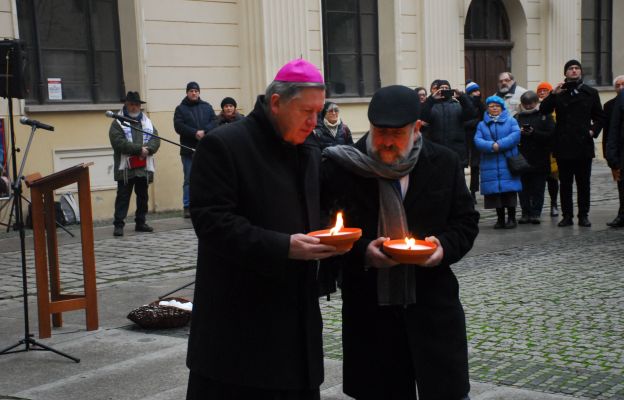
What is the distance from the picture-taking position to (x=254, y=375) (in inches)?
126

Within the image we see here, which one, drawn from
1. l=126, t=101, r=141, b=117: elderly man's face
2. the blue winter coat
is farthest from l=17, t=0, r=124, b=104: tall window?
the blue winter coat

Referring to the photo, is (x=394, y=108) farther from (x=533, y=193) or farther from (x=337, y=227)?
(x=533, y=193)

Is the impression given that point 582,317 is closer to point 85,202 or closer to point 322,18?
point 85,202

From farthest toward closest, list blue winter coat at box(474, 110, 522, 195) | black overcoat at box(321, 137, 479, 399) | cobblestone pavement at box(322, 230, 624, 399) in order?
blue winter coat at box(474, 110, 522, 195) < cobblestone pavement at box(322, 230, 624, 399) < black overcoat at box(321, 137, 479, 399)

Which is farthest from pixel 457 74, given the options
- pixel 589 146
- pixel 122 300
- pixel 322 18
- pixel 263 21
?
pixel 122 300

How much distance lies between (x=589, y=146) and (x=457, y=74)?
296 inches

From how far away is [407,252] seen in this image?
3.24 meters

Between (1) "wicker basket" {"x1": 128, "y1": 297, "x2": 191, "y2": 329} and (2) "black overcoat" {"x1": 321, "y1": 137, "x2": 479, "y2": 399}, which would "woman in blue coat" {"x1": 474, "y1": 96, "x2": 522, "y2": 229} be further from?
(2) "black overcoat" {"x1": 321, "y1": 137, "x2": 479, "y2": 399}

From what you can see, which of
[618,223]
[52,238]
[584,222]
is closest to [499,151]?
[584,222]

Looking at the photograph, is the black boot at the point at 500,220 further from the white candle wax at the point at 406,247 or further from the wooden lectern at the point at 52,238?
the white candle wax at the point at 406,247

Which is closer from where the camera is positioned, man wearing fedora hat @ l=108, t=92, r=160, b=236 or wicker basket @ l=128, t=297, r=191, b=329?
wicker basket @ l=128, t=297, r=191, b=329

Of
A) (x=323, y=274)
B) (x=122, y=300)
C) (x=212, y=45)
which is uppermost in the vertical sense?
(x=212, y=45)

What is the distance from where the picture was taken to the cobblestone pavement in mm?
5301

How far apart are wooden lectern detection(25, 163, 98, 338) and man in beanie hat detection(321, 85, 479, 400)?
350 cm
